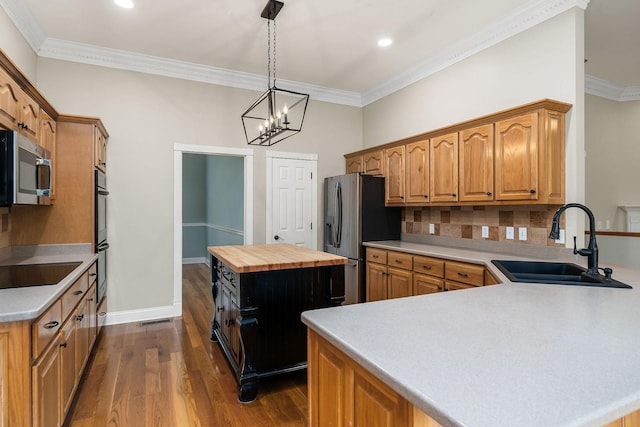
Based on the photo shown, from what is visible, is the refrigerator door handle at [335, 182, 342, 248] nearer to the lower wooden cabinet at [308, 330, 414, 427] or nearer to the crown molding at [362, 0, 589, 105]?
the crown molding at [362, 0, 589, 105]

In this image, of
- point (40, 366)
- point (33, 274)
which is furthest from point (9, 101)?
point (40, 366)

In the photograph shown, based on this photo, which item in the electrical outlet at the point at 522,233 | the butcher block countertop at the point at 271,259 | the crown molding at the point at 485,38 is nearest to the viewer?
the butcher block countertop at the point at 271,259

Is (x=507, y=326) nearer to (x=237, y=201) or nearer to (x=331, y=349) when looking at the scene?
(x=331, y=349)

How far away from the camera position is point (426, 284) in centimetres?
345

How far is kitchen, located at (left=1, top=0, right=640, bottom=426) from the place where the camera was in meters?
3.26

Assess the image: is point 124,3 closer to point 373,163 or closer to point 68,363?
point 68,363

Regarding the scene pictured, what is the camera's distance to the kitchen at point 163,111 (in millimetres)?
3264

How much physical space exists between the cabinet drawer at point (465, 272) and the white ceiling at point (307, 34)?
2220 mm

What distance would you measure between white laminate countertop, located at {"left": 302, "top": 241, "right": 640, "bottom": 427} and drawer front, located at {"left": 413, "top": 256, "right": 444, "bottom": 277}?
5.31 ft

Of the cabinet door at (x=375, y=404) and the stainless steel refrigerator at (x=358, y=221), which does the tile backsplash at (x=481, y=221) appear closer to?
the stainless steel refrigerator at (x=358, y=221)

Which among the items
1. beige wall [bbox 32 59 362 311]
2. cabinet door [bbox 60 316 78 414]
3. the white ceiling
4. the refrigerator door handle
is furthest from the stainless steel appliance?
the refrigerator door handle

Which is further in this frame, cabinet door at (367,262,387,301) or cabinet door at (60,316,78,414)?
cabinet door at (367,262,387,301)

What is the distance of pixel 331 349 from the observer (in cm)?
123

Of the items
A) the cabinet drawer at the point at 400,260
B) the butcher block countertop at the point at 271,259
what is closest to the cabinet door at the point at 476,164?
the cabinet drawer at the point at 400,260
